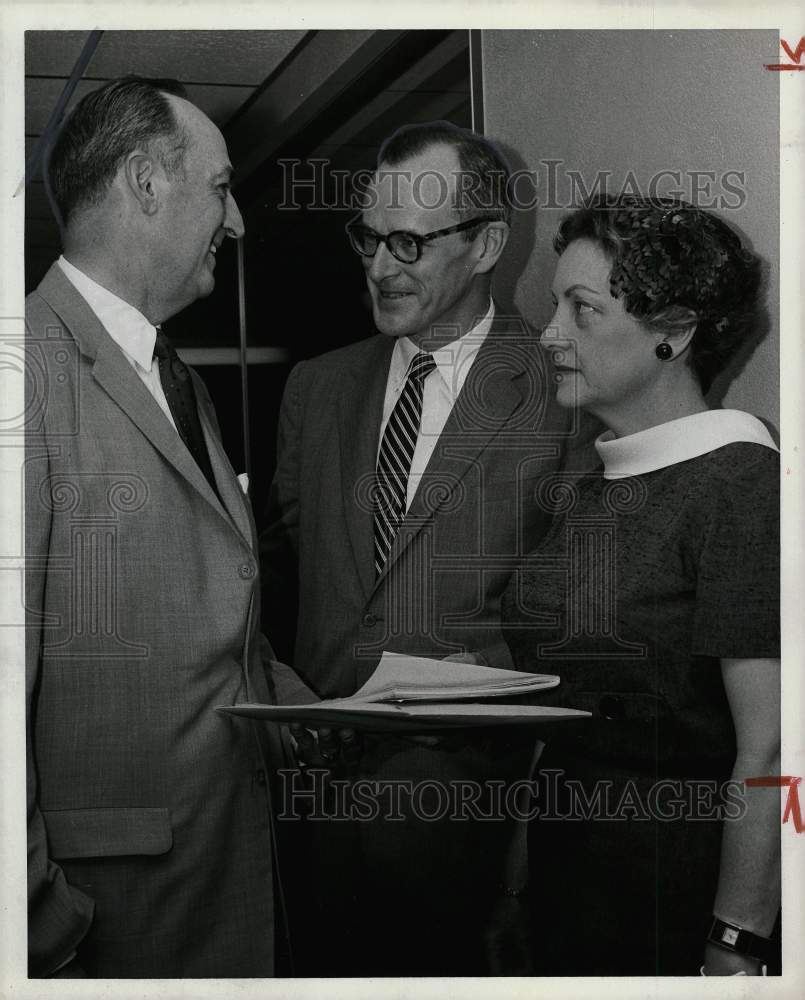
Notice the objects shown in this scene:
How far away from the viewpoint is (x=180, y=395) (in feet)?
9.57

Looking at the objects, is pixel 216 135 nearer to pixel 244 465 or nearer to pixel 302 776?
pixel 244 465

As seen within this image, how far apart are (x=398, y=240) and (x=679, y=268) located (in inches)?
25.6

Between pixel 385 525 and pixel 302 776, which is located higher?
pixel 385 525

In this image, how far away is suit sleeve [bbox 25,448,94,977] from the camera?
2838mm

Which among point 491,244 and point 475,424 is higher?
point 491,244

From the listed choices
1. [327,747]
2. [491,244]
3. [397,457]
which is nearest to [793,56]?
[491,244]

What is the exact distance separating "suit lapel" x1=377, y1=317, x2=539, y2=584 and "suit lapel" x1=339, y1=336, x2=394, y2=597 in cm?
7

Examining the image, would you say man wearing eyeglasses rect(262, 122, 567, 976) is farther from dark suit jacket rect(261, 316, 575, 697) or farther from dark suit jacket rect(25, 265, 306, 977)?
dark suit jacket rect(25, 265, 306, 977)

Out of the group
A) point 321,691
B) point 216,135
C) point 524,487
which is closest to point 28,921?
point 321,691

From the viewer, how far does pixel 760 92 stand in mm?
2994

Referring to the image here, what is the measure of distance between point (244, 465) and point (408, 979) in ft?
4.20

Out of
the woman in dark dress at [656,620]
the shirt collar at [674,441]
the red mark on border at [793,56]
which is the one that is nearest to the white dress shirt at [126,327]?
the woman in dark dress at [656,620]

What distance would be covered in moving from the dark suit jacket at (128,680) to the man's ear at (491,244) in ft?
2.72

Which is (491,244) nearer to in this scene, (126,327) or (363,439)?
(363,439)
